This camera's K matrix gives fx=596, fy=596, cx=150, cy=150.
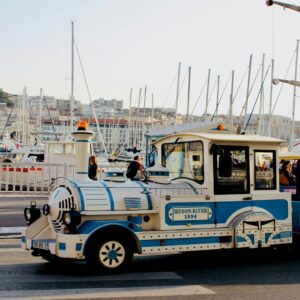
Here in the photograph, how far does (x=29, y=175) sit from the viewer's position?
1911 centimetres

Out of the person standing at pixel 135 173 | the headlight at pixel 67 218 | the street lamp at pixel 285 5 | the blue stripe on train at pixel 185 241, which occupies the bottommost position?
the blue stripe on train at pixel 185 241

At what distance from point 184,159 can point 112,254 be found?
2.35 metres

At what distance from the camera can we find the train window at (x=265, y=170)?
34.4 ft

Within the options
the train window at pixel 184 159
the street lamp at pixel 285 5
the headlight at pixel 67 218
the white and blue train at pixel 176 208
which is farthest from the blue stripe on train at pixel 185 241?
the street lamp at pixel 285 5

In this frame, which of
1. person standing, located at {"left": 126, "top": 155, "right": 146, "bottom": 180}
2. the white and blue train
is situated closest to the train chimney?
the white and blue train

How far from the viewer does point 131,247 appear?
930cm

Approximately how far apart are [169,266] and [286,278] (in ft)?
6.53

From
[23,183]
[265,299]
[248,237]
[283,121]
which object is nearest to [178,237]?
[248,237]

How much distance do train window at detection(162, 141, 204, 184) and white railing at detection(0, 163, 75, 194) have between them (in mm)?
8248

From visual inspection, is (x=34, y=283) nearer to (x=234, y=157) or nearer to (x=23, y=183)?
(x=234, y=157)

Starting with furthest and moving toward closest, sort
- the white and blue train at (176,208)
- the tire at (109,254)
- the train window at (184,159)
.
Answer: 1. the train window at (184,159)
2. the white and blue train at (176,208)
3. the tire at (109,254)

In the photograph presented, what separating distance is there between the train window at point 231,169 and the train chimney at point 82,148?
2484mm

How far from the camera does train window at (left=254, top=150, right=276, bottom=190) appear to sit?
412 inches

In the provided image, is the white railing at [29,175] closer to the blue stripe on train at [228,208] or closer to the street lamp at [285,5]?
the street lamp at [285,5]
